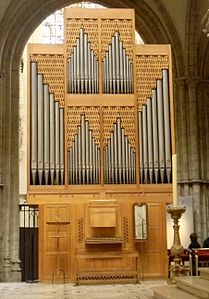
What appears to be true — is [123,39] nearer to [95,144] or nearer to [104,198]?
[95,144]

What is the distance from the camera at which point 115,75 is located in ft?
47.9

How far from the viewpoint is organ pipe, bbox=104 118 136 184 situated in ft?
45.9

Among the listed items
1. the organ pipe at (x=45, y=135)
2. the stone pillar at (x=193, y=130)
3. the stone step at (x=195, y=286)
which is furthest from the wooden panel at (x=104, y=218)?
the stone pillar at (x=193, y=130)

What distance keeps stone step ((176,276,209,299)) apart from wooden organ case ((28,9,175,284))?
5100 millimetres

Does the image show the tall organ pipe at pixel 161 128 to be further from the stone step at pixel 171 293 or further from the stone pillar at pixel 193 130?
the stone step at pixel 171 293

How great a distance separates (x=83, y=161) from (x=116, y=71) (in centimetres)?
236

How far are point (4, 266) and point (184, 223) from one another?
5698 millimetres

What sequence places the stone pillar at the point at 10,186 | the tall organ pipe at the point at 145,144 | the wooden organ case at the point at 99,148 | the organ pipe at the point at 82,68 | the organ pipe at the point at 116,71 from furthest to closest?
the stone pillar at the point at 10,186
the organ pipe at the point at 116,71
the organ pipe at the point at 82,68
the tall organ pipe at the point at 145,144
the wooden organ case at the point at 99,148

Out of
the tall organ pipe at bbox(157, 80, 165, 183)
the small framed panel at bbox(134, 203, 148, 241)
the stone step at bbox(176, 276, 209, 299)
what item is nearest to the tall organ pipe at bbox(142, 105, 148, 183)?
the tall organ pipe at bbox(157, 80, 165, 183)

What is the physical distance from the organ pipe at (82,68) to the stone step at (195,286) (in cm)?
699

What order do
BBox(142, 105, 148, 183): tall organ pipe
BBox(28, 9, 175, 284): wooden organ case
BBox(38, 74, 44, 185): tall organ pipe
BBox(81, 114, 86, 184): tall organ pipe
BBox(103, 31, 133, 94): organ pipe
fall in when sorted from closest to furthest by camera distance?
BBox(28, 9, 175, 284): wooden organ case, BBox(38, 74, 44, 185): tall organ pipe, BBox(81, 114, 86, 184): tall organ pipe, BBox(142, 105, 148, 183): tall organ pipe, BBox(103, 31, 133, 94): organ pipe

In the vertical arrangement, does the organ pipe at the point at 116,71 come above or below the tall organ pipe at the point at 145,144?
above

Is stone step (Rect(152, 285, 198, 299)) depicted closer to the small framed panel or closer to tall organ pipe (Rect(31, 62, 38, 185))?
the small framed panel

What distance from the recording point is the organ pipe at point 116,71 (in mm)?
14586
